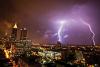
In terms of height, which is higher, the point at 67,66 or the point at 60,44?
the point at 60,44

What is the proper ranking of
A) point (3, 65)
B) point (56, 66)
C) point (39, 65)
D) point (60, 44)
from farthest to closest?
point (60, 44) < point (39, 65) < point (56, 66) < point (3, 65)

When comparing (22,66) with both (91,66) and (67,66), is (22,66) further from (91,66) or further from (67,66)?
(91,66)

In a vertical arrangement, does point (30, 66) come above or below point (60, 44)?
below

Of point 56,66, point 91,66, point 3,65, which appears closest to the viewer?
point 3,65

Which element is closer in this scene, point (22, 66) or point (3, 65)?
point (3, 65)

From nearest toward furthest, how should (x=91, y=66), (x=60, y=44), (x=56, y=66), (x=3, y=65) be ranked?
(x=3, y=65)
(x=56, y=66)
(x=91, y=66)
(x=60, y=44)

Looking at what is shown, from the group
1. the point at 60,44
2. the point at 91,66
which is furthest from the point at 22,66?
the point at 60,44

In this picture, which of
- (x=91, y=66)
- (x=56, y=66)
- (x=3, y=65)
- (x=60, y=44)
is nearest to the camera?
(x=3, y=65)

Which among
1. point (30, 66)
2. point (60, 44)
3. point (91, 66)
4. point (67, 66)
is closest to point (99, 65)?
point (91, 66)

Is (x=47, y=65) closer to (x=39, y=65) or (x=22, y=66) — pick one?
(x=39, y=65)
